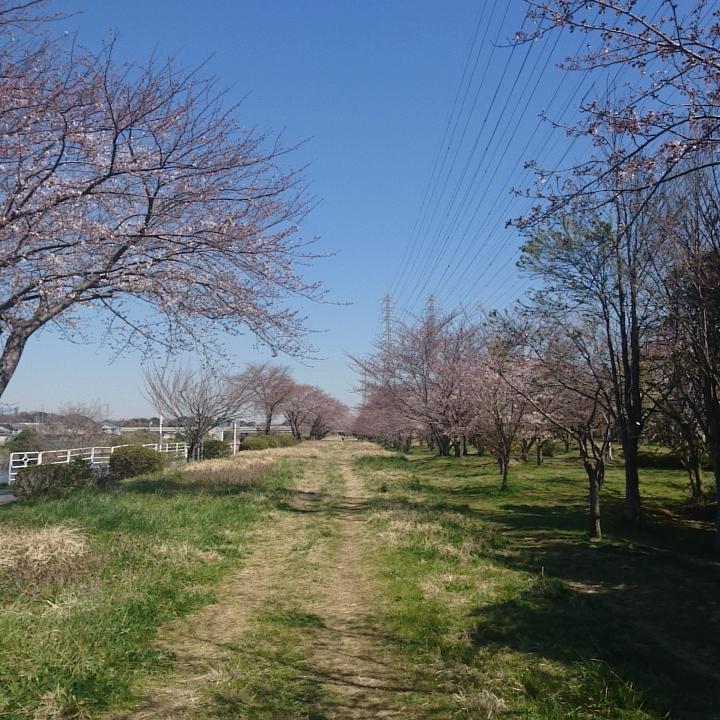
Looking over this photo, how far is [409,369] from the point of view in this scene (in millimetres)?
31656

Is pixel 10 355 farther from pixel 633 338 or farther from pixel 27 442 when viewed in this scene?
pixel 27 442

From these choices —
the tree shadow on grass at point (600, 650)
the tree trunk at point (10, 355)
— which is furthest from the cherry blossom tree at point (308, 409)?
the tree shadow on grass at point (600, 650)

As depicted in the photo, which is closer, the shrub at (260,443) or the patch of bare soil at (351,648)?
the patch of bare soil at (351,648)

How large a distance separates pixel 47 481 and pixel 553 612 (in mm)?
15414

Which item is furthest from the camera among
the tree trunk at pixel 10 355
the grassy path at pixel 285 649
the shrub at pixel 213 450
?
the shrub at pixel 213 450

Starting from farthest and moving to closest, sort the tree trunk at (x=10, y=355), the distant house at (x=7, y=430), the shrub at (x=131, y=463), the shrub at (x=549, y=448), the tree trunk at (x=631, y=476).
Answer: the distant house at (x=7, y=430)
the shrub at (x=549, y=448)
the shrub at (x=131, y=463)
the tree trunk at (x=631, y=476)
the tree trunk at (x=10, y=355)

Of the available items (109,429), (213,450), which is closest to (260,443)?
(213,450)

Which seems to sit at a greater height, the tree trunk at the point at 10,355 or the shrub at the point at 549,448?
the tree trunk at the point at 10,355

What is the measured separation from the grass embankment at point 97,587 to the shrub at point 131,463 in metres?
11.1

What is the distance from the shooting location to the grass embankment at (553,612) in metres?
3.93

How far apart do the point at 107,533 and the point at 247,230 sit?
4690 mm

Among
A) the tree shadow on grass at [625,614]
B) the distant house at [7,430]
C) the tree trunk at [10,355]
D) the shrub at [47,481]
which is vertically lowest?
the tree shadow on grass at [625,614]

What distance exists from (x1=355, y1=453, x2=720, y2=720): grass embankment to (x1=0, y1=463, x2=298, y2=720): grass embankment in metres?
2.08

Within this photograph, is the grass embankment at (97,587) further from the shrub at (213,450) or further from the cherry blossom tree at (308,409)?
the cherry blossom tree at (308,409)
